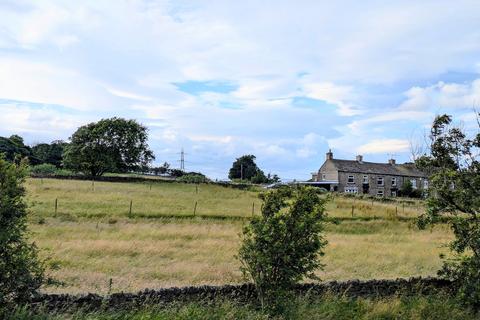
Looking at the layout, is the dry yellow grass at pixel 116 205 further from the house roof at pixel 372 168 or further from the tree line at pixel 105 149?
the house roof at pixel 372 168

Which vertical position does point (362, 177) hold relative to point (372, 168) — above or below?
below

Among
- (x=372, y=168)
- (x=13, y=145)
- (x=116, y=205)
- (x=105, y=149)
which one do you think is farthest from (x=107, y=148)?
(x=372, y=168)

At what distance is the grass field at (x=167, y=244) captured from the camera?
1463 cm

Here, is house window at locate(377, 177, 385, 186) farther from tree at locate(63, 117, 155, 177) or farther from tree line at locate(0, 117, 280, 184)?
tree at locate(63, 117, 155, 177)

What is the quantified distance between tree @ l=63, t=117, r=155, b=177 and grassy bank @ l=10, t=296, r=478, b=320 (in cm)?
6503

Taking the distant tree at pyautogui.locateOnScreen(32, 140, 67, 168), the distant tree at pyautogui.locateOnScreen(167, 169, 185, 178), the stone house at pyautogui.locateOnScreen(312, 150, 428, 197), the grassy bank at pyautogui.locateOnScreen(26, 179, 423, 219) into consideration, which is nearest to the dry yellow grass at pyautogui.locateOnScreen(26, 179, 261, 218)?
the grassy bank at pyautogui.locateOnScreen(26, 179, 423, 219)

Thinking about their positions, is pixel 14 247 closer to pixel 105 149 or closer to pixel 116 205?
pixel 116 205

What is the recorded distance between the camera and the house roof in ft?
274

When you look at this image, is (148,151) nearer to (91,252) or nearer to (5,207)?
(91,252)

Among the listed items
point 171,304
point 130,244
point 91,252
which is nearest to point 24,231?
point 171,304

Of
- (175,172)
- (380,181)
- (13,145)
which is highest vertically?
(13,145)

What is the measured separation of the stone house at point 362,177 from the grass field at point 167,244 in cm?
3980

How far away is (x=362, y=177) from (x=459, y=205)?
75.2 m

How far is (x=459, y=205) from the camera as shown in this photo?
35.3 feet
